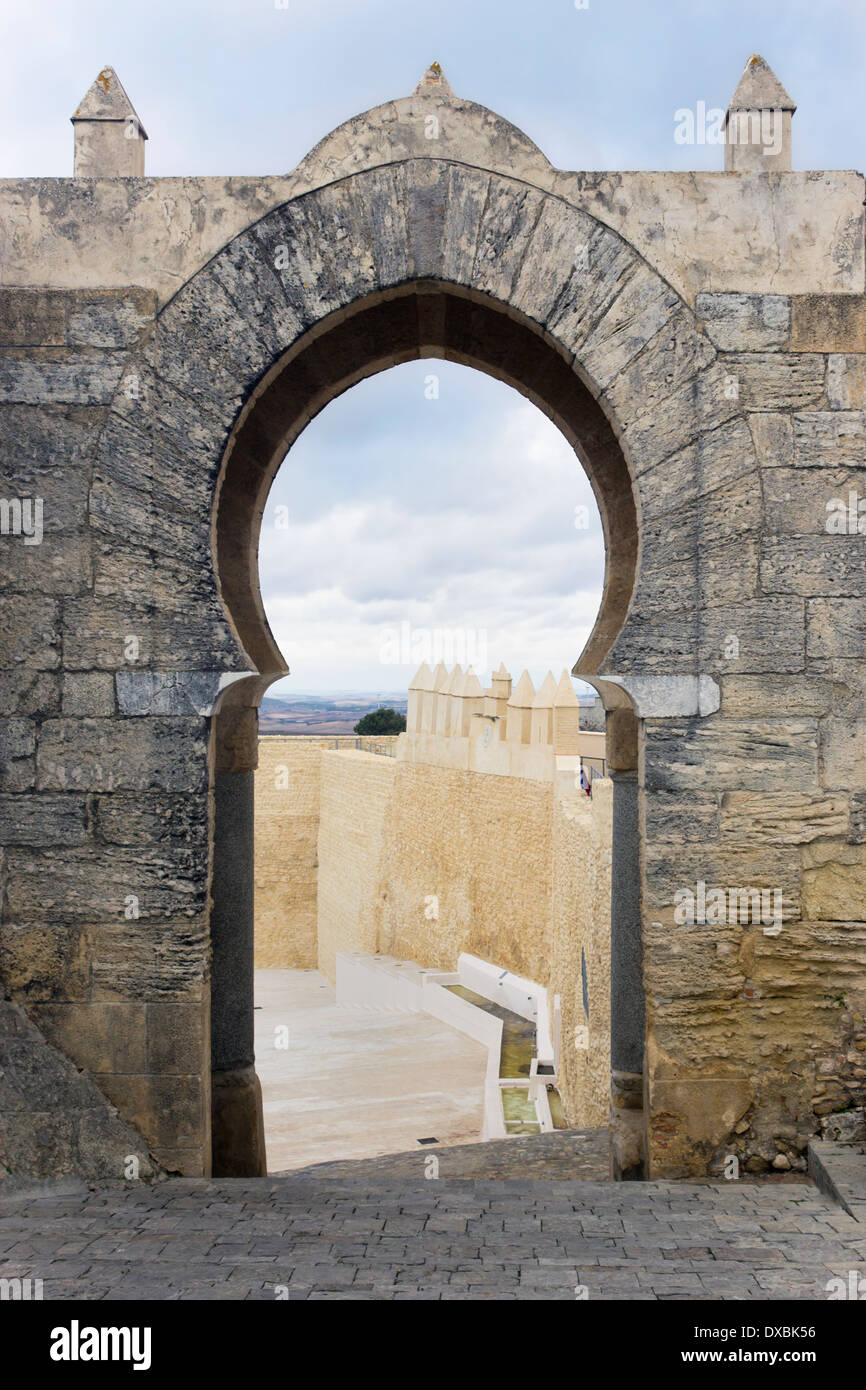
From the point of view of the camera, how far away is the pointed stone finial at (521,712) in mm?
15703

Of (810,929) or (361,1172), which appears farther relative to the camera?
(361,1172)

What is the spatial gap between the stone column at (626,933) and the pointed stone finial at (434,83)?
2940 mm

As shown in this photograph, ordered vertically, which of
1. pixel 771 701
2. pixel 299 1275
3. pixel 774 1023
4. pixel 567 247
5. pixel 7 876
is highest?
pixel 567 247

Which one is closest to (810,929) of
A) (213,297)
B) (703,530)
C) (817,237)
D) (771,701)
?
(771,701)

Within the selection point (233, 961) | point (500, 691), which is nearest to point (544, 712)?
point (500, 691)

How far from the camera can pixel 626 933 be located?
532cm

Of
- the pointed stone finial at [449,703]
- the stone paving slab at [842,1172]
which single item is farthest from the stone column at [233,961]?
the pointed stone finial at [449,703]

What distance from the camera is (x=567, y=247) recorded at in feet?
14.0

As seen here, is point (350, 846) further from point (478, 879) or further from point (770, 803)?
point (770, 803)

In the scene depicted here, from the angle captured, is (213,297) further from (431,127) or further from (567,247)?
(567,247)

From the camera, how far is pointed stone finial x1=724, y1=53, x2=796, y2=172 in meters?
4.27

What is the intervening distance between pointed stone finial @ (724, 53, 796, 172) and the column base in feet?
16.0

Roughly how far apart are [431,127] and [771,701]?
111 inches

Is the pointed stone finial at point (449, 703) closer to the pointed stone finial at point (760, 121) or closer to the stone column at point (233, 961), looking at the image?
→ the stone column at point (233, 961)
